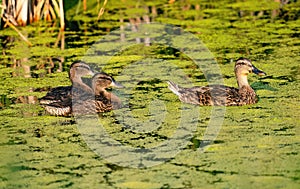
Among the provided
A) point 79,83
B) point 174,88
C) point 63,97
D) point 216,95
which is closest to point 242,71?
point 216,95

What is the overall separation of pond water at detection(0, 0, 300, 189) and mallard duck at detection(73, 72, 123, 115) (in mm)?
113

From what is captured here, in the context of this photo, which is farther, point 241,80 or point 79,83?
point 79,83

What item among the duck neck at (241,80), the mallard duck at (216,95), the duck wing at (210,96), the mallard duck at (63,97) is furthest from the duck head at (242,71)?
the mallard duck at (63,97)

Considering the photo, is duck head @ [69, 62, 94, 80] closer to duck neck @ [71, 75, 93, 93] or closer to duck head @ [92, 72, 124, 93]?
duck neck @ [71, 75, 93, 93]

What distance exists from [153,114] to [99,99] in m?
0.59

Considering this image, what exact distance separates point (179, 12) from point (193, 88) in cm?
466

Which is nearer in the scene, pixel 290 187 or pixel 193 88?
pixel 290 187

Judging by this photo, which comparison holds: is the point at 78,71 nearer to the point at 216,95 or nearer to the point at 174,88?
the point at 174,88

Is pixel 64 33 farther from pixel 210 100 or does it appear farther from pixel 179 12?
pixel 210 100

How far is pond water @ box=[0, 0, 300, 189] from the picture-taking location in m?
6.09

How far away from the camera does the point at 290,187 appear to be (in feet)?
18.7

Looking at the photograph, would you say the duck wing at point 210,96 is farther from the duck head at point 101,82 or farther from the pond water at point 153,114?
the duck head at point 101,82

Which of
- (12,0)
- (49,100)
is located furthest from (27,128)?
(12,0)

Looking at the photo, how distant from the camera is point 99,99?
7848 mm
